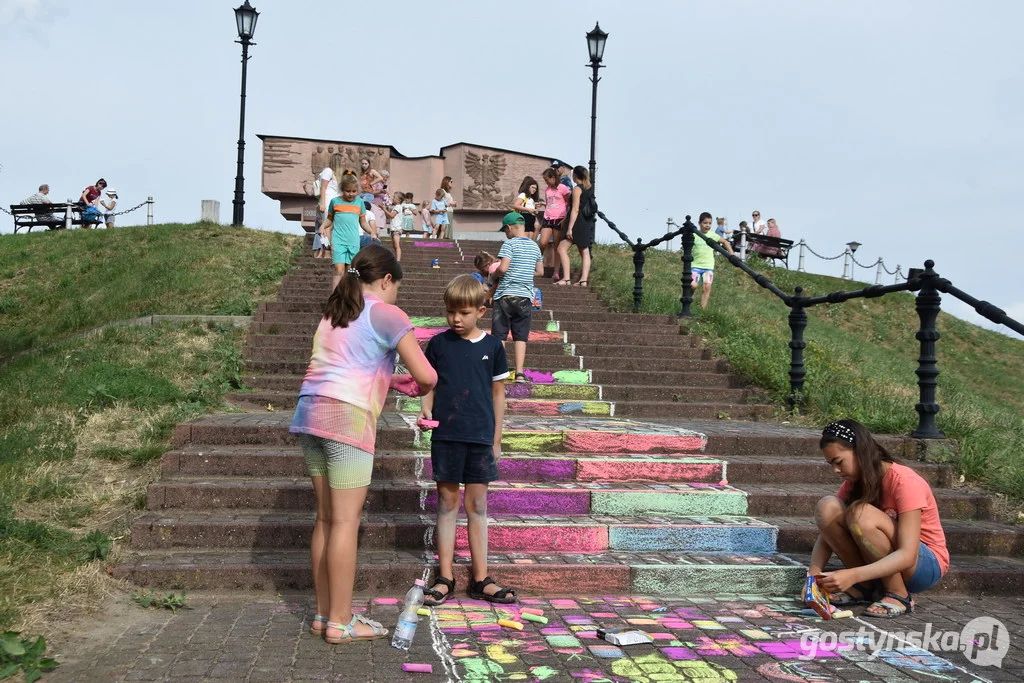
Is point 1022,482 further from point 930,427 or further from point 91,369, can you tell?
point 91,369

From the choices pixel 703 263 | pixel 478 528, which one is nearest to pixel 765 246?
pixel 703 263

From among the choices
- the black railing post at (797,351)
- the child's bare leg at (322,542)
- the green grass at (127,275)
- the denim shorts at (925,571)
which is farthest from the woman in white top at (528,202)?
the child's bare leg at (322,542)

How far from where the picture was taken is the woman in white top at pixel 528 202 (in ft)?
45.0

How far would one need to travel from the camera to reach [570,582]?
17.4 feet

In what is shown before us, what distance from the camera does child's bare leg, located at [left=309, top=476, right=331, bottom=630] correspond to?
4.28 m

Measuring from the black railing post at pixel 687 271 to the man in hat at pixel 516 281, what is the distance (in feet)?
12.2

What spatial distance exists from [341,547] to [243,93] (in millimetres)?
16246

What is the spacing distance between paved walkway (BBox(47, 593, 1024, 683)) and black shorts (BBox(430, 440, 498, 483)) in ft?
2.19

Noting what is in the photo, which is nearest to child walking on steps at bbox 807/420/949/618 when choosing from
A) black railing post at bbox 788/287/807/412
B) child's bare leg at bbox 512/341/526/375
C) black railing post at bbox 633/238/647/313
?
black railing post at bbox 788/287/807/412

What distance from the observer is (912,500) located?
16.5 ft

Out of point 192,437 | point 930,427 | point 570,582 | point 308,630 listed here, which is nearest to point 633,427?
point 930,427

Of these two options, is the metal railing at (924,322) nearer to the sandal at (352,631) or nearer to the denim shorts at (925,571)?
the denim shorts at (925,571)

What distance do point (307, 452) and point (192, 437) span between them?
299 cm

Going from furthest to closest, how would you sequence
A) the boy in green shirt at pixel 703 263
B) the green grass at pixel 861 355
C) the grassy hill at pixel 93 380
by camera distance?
the boy in green shirt at pixel 703 263 < the green grass at pixel 861 355 < the grassy hill at pixel 93 380
